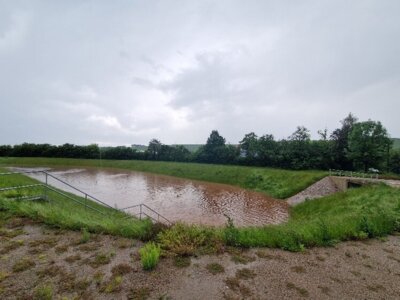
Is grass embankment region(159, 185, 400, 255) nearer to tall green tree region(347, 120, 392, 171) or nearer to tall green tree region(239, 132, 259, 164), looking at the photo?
tall green tree region(347, 120, 392, 171)

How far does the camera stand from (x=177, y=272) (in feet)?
18.1

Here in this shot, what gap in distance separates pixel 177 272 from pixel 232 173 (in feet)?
134

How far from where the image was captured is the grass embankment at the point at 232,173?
3419cm

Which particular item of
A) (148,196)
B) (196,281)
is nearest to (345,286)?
(196,281)

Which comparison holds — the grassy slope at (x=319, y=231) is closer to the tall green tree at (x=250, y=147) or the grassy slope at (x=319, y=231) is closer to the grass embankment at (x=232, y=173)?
the grass embankment at (x=232, y=173)

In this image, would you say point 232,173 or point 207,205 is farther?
point 232,173

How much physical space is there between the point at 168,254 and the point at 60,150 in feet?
270

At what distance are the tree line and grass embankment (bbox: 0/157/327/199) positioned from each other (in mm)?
9106

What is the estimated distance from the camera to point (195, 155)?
71.4 m

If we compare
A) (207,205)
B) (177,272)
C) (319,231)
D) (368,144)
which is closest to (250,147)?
(368,144)

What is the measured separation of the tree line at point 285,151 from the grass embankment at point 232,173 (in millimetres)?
9106

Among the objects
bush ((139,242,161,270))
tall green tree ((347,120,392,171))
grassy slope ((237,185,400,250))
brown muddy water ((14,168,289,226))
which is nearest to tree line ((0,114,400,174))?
tall green tree ((347,120,392,171))

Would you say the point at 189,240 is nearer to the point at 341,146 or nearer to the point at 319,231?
the point at 319,231

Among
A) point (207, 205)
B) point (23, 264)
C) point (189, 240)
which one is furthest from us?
point (207, 205)
